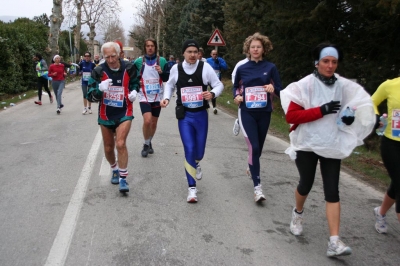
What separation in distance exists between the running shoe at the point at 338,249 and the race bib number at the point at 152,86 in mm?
4530

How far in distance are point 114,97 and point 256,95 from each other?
187 cm

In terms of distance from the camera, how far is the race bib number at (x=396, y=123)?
149 inches

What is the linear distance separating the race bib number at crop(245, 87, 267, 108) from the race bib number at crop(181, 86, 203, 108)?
2.09 ft

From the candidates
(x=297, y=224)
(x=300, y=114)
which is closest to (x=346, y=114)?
(x=300, y=114)

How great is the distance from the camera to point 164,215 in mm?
4699

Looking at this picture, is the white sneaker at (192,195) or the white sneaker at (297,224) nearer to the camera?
the white sneaker at (297,224)

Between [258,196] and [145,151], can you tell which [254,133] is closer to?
[258,196]

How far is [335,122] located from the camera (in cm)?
372

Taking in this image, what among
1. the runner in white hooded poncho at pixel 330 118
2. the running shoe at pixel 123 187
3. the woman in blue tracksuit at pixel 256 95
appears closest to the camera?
the runner in white hooded poncho at pixel 330 118

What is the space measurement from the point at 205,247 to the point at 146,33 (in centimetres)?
7548

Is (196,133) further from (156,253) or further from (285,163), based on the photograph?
(285,163)

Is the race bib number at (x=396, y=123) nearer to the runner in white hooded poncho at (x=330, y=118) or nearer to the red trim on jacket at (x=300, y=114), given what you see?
the runner in white hooded poncho at (x=330, y=118)

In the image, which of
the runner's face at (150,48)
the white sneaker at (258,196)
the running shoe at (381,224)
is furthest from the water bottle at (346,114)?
the runner's face at (150,48)

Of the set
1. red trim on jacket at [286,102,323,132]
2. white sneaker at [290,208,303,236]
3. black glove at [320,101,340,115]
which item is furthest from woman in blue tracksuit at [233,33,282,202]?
black glove at [320,101,340,115]
